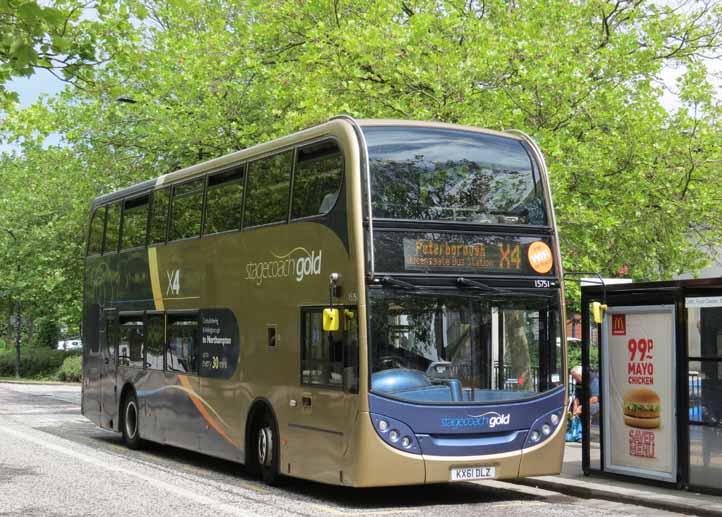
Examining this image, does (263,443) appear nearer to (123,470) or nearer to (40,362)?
(123,470)

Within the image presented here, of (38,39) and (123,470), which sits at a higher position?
(38,39)

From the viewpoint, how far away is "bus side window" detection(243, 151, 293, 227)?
1340cm

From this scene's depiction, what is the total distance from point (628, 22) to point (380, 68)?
680 centimetres

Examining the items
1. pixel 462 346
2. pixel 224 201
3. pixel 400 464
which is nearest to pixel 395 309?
pixel 462 346

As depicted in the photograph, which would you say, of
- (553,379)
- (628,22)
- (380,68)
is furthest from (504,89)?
(553,379)

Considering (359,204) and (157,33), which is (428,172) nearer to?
(359,204)

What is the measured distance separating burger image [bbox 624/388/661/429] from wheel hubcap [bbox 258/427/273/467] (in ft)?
13.8

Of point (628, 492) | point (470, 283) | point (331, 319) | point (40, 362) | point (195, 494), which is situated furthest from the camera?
point (40, 362)

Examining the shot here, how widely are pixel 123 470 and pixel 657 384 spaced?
7.10 meters

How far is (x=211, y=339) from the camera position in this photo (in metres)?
15.3

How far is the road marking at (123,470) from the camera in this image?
11.5 meters

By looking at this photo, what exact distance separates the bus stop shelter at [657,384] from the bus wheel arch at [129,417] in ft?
25.9

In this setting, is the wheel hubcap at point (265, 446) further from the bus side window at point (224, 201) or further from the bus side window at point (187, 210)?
the bus side window at point (187, 210)

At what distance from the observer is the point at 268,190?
13867mm
